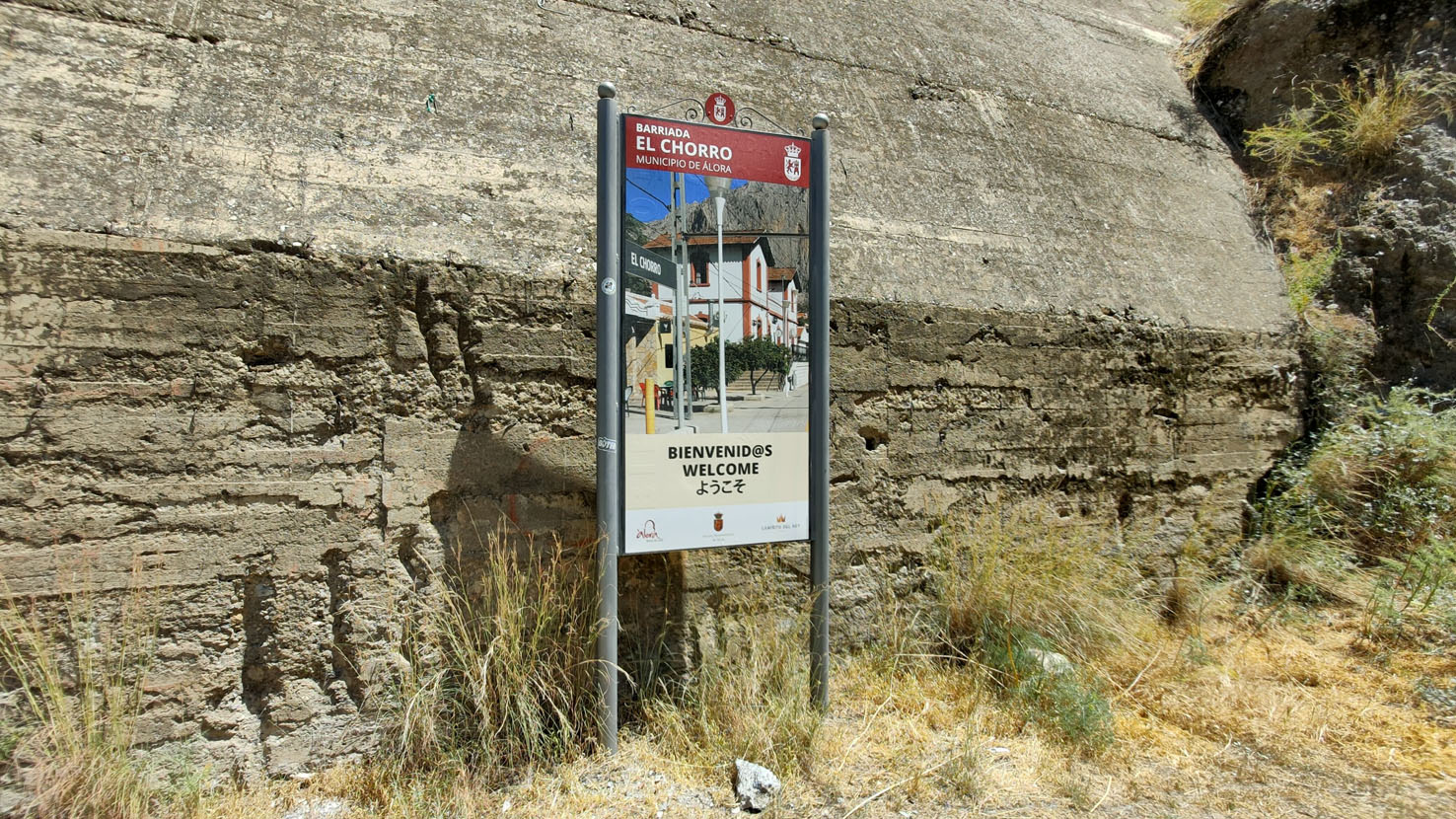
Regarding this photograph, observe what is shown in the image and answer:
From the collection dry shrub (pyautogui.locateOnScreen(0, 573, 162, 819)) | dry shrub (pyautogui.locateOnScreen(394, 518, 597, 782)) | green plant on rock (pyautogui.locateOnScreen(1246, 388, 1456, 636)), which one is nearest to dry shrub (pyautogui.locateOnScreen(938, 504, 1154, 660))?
green plant on rock (pyautogui.locateOnScreen(1246, 388, 1456, 636))

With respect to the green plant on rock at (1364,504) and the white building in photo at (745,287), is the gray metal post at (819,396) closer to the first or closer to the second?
the white building in photo at (745,287)

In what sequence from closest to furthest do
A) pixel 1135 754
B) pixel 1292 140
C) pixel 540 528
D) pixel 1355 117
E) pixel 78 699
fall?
pixel 78 699, pixel 540 528, pixel 1135 754, pixel 1355 117, pixel 1292 140

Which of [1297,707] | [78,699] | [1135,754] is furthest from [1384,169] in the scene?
[78,699]

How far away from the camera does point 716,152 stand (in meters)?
3.31

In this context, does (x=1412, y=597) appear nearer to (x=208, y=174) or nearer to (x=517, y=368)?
(x=517, y=368)

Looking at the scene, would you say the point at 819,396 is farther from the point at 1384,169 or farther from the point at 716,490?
the point at 1384,169

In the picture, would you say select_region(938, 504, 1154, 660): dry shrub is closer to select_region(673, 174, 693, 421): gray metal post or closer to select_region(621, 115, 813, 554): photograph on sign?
select_region(621, 115, 813, 554): photograph on sign

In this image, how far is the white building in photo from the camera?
10.9ft

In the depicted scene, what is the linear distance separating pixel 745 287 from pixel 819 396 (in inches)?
21.4

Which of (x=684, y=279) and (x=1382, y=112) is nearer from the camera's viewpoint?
(x=684, y=279)

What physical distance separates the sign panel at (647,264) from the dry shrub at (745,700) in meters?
1.47

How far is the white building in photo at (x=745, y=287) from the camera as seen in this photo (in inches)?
130

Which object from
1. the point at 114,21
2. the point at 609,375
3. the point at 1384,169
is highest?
the point at 1384,169

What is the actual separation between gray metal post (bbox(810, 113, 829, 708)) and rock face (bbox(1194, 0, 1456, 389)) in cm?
455
